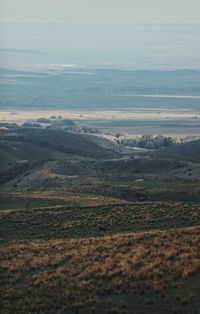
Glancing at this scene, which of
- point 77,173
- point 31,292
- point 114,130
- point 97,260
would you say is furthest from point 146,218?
point 114,130

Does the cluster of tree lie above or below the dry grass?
below

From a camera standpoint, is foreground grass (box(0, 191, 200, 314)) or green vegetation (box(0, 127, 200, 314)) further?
green vegetation (box(0, 127, 200, 314))

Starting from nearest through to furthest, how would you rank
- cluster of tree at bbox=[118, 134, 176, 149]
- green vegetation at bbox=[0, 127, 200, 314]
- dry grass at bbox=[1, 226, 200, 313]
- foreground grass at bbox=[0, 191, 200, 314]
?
foreground grass at bbox=[0, 191, 200, 314] → green vegetation at bbox=[0, 127, 200, 314] → dry grass at bbox=[1, 226, 200, 313] → cluster of tree at bbox=[118, 134, 176, 149]

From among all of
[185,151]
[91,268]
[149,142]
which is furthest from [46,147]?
[91,268]

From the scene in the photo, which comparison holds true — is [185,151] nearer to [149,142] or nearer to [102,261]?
[149,142]

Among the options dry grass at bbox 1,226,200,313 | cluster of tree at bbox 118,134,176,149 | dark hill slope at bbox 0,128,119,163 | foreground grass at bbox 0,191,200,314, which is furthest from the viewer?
cluster of tree at bbox 118,134,176,149

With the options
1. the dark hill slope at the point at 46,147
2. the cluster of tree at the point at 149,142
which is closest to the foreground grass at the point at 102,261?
the dark hill slope at the point at 46,147

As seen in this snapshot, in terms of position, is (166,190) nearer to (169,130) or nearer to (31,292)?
(31,292)

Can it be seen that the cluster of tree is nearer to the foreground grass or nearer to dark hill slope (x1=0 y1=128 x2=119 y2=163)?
dark hill slope (x1=0 y1=128 x2=119 y2=163)

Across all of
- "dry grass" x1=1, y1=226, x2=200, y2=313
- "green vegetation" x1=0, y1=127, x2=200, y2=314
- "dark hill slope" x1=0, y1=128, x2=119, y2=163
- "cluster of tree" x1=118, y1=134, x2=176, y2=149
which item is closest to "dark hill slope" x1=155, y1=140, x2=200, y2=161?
"dark hill slope" x1=0, y1=128, x2=119, y2=163
